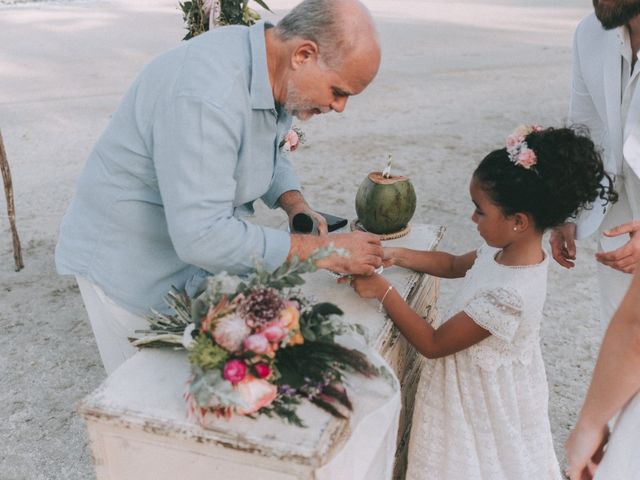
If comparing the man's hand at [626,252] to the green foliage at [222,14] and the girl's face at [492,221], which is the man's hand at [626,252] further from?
the green foliage at [222,14]

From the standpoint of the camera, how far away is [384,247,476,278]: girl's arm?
7.13 feet

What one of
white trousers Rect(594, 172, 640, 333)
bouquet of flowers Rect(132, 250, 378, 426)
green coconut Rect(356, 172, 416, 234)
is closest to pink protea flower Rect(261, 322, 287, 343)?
bouquet of flowers Rect(132, 250, 378, 426)

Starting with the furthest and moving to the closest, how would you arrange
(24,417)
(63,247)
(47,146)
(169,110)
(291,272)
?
1. (47,146)
2. (24,417)
3. (63,247)
4. (169,110)
5. (291,272)

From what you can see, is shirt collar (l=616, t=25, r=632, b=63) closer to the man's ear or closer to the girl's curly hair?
A: the girl's curly hair

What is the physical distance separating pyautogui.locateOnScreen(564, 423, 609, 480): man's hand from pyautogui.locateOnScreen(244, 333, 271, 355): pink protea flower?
69 centimetres

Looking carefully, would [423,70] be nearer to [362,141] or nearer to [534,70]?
[534,70]

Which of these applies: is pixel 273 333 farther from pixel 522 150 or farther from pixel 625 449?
pixel 522 150

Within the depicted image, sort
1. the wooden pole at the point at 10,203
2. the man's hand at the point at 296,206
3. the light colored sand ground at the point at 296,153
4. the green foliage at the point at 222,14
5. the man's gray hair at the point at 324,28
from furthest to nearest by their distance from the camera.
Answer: the wooden pole at the point at 10,203
the light colored sand ground at the point at 296,153
the green foliage at the point at 222,14
the man's hand at the point at 296,206
the man's gray hair at the point at 324,28

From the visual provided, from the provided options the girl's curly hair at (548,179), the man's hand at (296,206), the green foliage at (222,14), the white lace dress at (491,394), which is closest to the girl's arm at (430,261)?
the white lace dress at (491,394)

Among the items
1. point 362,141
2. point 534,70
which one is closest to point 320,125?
point 362,141

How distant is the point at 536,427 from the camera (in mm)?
2045

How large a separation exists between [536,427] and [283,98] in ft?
4.28

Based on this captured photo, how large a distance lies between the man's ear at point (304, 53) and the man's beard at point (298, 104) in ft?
0.19

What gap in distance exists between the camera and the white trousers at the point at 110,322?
1965mm
